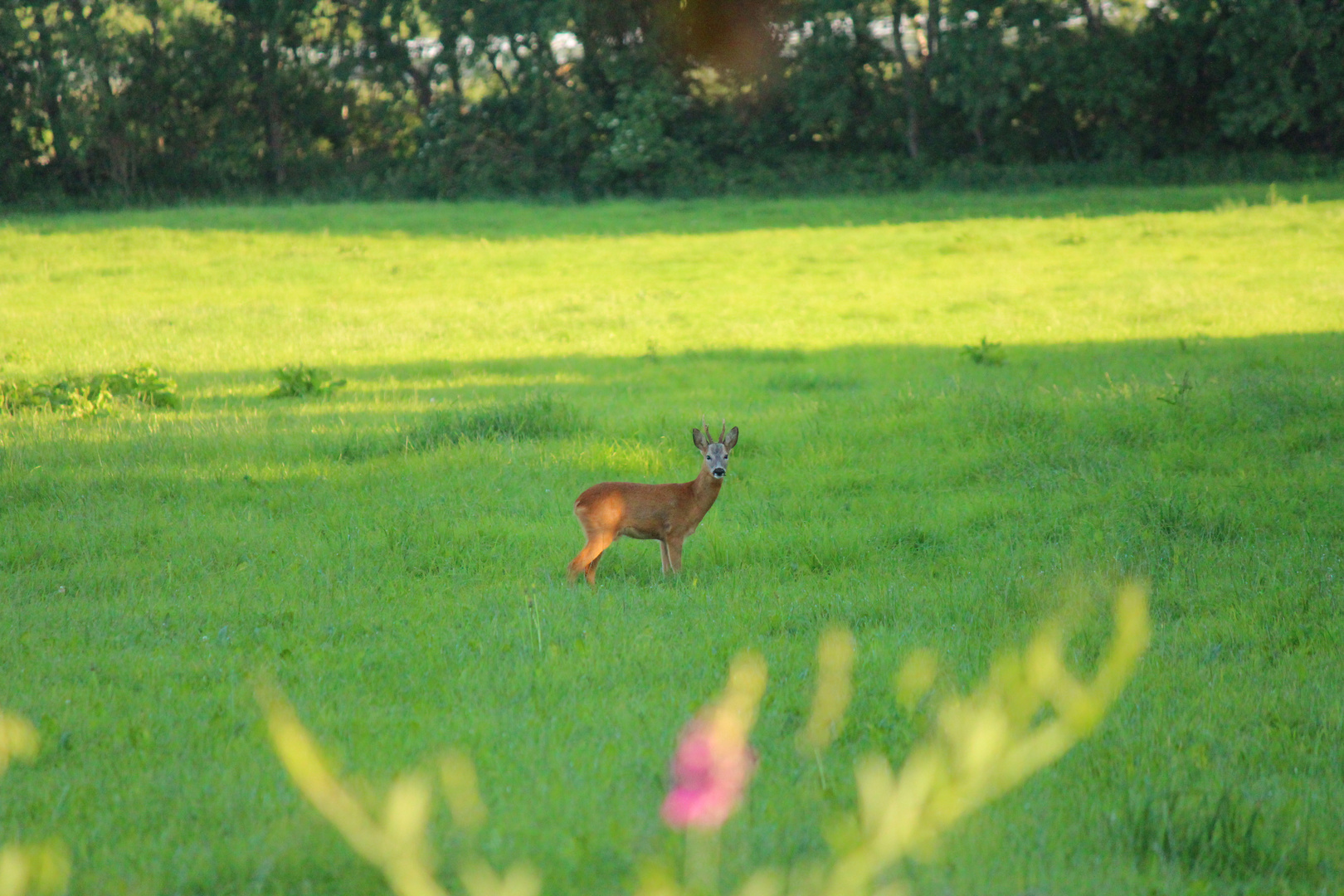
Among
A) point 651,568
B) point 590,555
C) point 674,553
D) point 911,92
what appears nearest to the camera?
point 590,555

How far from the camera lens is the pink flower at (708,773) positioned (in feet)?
10.5

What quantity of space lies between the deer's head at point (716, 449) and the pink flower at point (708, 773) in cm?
249

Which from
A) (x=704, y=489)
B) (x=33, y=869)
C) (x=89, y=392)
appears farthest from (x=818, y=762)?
(x=89, y=392)

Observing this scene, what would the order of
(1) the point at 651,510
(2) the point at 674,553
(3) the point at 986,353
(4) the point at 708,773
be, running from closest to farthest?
1. (4) the point at 708,773
2. (1) the point at 651,510
3. (2) the point at 674,553
4. (3) the point at 986,353

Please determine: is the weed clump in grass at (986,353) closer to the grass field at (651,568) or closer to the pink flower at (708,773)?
the grass field at (651,568)

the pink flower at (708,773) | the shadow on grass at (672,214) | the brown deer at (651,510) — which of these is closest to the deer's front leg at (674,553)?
the brown deer at (651,510)

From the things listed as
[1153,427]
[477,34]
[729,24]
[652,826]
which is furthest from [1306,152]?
[652,826]

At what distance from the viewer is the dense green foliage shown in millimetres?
42688

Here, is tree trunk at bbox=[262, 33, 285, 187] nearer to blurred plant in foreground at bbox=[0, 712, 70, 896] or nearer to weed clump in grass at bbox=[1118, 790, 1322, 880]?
blurred plant in foreground at bbox=[0, 712, 70, 896]

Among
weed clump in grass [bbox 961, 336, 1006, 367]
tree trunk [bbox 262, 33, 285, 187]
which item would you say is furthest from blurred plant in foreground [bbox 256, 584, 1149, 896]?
tree trunk [bbox 262, 33, 285, 187]

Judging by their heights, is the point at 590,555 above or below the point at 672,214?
below

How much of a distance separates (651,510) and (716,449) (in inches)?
23.4

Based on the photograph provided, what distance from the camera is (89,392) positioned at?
13.2m

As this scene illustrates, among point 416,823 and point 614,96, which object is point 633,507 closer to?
point 416,823
